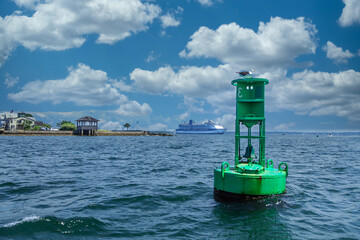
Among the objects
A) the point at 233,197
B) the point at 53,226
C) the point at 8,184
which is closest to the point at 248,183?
the point at 233,197

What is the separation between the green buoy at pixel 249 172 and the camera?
1162 cm

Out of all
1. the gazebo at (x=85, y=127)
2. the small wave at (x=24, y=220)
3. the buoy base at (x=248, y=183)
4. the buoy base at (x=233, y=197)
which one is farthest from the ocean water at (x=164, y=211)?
the gazebo at (x=85, y=127)

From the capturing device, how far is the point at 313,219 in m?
11.0

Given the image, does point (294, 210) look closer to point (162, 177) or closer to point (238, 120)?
point (238, 120)

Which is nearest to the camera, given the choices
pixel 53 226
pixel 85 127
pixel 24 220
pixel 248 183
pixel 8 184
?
pixel 53 226

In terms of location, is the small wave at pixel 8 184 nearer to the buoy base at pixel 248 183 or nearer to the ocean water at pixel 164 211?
the ocean water at pixel 164 211

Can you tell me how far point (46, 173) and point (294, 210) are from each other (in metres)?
18.4

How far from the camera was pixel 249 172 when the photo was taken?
1194 cm

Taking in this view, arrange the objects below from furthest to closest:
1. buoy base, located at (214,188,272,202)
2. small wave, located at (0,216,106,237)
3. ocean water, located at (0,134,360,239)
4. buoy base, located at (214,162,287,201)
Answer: buoy base, located at (214,188,272,202), buoy base, located at (214,162,287,201), ocean water, located at (0,134,360,239), small wave, located at (0,216,106,237)

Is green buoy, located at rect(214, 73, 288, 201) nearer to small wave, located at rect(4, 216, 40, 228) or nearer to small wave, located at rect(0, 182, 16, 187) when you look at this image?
small wave, located at rect(4, 216, 40, 228)

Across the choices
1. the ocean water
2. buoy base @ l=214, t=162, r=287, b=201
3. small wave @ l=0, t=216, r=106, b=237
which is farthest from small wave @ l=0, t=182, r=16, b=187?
buoy base @ l=214, t=162, r=287, b=201

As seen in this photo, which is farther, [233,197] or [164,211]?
[233,197]

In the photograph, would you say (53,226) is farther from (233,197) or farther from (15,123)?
(15,123)

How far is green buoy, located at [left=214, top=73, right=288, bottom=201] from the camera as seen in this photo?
11617 millimetres
